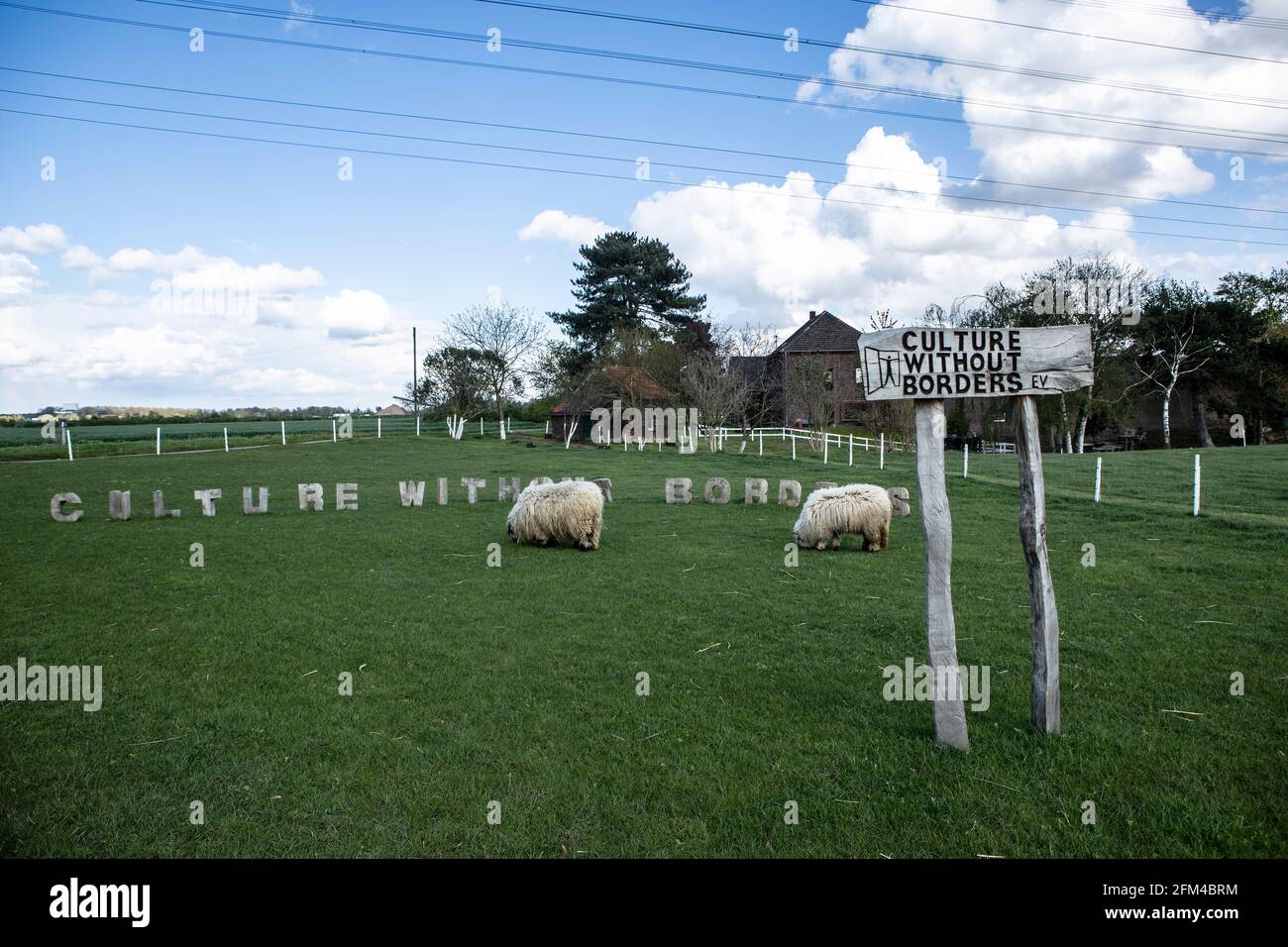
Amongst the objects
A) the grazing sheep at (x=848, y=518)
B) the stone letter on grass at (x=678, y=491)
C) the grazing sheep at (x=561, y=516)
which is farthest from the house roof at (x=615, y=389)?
the grazing sheep at (x=848, y=518)

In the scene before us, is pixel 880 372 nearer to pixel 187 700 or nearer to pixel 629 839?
pixel 629 839

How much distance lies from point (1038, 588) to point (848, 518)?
803 centimetres

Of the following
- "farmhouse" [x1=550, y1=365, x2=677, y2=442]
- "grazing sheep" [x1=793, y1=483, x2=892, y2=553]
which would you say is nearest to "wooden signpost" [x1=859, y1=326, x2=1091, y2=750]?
"grazing sheep" [x1=793, y1=483, x2=892, y2=553]

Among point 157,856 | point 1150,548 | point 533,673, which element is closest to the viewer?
point 157,856

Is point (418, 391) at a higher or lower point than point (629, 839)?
higher

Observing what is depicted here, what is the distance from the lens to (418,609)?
9.64m

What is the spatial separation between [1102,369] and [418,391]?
57.7 m

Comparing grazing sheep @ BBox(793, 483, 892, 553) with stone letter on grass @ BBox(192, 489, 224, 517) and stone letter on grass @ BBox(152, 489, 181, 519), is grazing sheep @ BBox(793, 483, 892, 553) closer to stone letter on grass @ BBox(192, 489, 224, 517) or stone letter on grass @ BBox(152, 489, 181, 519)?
stone letter on grass @ BBox(192, 489, 224, 517)

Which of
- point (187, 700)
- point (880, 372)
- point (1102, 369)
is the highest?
point (1102, 369)

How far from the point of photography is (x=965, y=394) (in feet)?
17.6

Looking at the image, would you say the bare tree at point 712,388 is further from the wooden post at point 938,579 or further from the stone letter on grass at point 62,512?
the wooden post at point 938,579

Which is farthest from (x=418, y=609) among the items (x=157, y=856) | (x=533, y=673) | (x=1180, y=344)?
(x=1180, y=344)
